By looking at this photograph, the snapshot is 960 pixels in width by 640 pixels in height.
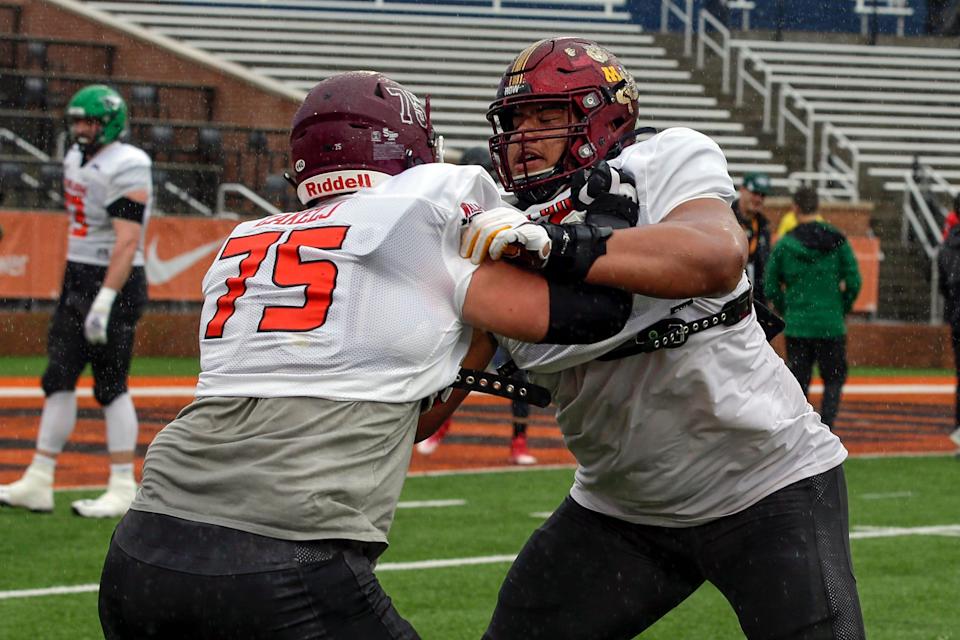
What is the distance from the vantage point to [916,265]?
68.5ft

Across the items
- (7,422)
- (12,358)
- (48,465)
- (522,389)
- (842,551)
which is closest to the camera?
(522,389)

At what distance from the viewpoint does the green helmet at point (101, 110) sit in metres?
7.38

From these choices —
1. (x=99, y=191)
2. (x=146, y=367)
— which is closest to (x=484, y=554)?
(x=99, y=191)

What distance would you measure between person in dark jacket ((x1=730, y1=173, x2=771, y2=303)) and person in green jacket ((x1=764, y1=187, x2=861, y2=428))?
0.58 metres

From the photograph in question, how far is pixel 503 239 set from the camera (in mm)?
2525

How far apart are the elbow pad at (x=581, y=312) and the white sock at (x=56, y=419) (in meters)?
5.13

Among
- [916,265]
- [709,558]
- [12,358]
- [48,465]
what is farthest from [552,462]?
[916,265]

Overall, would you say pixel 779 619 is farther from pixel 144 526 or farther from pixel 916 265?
pixel 916 265

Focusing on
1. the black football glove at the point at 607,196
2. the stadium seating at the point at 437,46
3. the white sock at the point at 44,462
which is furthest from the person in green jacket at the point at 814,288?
the stadium seating at the point at 437,46

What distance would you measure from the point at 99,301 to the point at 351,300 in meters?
4.90

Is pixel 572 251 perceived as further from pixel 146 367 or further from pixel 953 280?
pixel 146 367

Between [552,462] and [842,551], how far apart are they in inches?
257

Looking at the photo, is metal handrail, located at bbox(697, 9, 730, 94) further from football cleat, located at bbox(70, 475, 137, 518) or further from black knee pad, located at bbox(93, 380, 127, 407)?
football cleat, located at bbox(70, 475, 137, 518)

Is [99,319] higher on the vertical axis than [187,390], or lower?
higher
